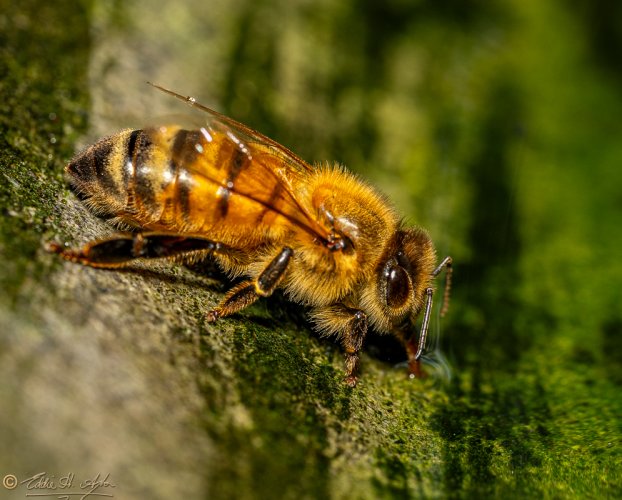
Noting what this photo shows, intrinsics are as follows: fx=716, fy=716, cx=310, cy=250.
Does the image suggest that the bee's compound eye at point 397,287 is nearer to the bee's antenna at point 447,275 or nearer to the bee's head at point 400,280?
the bee's head at point 400,280

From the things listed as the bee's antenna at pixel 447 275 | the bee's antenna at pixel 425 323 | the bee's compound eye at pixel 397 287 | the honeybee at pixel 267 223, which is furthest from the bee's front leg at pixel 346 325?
the bee's antenna at pixel 447 275

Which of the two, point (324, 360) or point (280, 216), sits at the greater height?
point (280, 216)

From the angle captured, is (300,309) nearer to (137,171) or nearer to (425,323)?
(425,323)

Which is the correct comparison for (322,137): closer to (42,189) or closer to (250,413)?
(42,189)

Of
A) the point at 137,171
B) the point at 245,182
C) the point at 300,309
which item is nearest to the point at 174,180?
the point at 137,171

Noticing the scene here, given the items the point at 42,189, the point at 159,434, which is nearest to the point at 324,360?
the point at 159,434

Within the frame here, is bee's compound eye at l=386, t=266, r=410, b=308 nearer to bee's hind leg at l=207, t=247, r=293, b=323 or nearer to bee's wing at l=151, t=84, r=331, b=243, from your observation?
bee's wing at l=151, t=84, r=331, b=243
